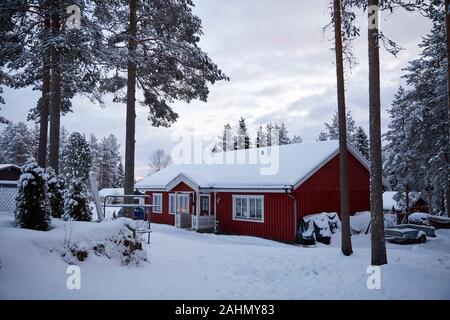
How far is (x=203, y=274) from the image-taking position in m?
8.50

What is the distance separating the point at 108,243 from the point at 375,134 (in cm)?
823

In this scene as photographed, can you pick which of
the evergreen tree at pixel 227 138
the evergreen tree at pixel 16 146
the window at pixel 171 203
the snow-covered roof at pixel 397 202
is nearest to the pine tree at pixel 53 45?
the window at pixel 171 203

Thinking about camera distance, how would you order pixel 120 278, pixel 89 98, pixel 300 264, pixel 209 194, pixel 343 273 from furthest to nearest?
pixel 209 194 < pixel 89 98 < pixel 300 264 < pixel 343 273 < pixel 120 278

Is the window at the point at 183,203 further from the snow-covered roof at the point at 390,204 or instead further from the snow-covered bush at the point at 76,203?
the snow-covered roof at the point at 390,204

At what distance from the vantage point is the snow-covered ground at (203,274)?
19.5 ft

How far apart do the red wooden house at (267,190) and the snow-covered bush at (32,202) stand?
12.3 metres

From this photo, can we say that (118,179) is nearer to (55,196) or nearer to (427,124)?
(427,124)

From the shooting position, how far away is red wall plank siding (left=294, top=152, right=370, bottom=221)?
18381mm

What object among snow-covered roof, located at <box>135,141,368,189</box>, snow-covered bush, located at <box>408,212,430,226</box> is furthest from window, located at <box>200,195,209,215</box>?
snow-covered bush, located at <box>408,212,430,226</box>

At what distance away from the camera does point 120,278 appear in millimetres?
7055

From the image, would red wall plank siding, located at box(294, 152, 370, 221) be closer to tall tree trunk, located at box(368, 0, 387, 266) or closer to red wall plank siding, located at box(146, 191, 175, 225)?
tall tree trunk, located at box(368, 0, 387, 266)
